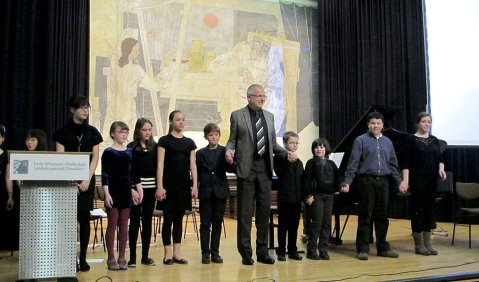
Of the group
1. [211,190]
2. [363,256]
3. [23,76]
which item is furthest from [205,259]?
[23,76]

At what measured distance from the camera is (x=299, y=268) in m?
4.32

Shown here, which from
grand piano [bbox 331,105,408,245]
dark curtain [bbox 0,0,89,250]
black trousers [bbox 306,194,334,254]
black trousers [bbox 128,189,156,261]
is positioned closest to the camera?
black trousers [bbox 128,189,156,261]

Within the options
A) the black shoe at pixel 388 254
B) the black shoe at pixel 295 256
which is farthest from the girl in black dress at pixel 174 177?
the black shoe at pixel 388 254

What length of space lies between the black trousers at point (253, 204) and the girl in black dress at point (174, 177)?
1.48 ft

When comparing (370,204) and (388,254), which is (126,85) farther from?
(388,254)

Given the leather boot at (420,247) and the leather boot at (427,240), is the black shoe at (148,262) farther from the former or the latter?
the leather boot at (427,240)

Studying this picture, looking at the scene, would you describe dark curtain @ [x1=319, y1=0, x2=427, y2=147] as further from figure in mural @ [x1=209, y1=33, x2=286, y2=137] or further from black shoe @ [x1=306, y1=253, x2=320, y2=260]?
black shoe @ [x1=306, y1=253, x2=320, y2=260]

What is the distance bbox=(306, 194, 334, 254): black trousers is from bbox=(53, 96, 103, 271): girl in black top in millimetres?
2085

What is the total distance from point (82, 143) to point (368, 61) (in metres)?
7.39

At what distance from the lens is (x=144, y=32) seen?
9.02 metres

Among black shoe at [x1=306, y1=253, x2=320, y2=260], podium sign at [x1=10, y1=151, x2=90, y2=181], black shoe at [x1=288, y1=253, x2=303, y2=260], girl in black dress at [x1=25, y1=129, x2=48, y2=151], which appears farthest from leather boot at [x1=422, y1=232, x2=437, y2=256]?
girl in black dress at [x1=25, y1=129, x2=48, y2=151]

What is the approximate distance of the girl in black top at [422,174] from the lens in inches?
201

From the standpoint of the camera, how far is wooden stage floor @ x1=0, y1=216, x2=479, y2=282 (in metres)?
3.94

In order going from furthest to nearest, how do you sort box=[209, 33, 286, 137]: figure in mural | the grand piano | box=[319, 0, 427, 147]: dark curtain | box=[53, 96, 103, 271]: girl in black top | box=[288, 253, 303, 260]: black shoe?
box=[209, 33, 286, 137]: figure in mural, box=[319, 0, 427, 147]: dark curtain, the grand piano, box=[288, 253, 303, 260]: black shoe, box=[53, 96, 103, 271]: girl in black top
